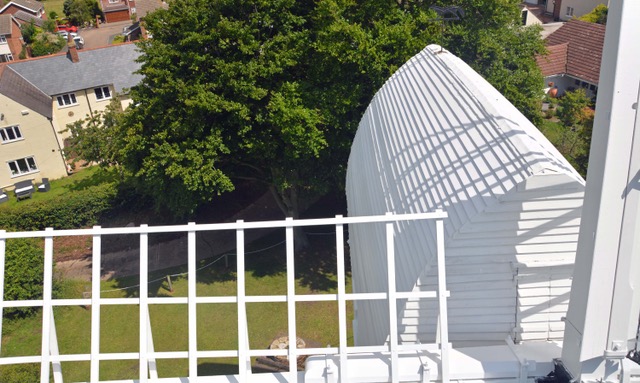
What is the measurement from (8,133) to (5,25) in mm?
25136

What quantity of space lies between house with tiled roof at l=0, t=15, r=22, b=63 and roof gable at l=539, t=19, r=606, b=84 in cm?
4541

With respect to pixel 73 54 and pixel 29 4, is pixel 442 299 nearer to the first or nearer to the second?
pixel 73 54

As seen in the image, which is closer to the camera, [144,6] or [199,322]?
[199,322]

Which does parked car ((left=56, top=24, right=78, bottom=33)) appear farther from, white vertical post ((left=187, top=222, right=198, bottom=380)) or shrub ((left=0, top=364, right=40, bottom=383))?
white vertical post ((left=187, top=222, right=198, bottom=380))

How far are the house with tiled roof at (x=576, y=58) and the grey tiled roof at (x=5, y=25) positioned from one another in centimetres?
4505

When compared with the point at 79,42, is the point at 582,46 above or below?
below

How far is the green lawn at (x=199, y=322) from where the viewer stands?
16859 millimetres

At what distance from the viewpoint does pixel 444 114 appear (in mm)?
10938

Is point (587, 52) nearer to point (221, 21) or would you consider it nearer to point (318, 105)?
point (318, 105)

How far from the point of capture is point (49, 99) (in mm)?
32469

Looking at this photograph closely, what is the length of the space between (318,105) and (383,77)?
2444mm

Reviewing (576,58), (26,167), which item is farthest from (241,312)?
(576,58)

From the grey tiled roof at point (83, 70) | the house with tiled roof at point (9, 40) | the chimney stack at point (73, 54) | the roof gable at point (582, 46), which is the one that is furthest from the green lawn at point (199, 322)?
the house with tiled roof at point (9, 40)

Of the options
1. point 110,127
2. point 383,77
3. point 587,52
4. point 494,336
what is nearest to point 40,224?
point 110,127
